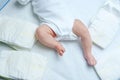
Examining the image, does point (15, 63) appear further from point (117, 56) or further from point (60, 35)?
point (117, 56)

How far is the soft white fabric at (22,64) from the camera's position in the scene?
1054 mm

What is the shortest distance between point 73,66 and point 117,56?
8.3 inches

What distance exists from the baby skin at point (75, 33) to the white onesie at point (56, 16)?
0.09 ft

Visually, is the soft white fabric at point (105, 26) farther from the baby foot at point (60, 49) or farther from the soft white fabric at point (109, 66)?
the baby foot at point (60, 49)

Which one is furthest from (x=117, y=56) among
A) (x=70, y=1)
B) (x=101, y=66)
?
(x=70, y=1)

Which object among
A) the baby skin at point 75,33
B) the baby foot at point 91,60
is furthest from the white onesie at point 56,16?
the baby foot at point 91,60

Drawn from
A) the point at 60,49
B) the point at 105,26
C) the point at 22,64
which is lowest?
the point at 22,64

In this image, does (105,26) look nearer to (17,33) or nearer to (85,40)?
(85,40)

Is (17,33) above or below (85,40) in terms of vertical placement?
below

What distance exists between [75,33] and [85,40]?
0.19ft

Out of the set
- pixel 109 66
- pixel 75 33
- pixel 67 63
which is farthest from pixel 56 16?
pixel 109 66

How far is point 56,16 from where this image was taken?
3.79ft

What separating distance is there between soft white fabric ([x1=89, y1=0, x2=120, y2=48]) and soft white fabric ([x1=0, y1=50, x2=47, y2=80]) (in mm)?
273

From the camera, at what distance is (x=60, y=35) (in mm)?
1133
